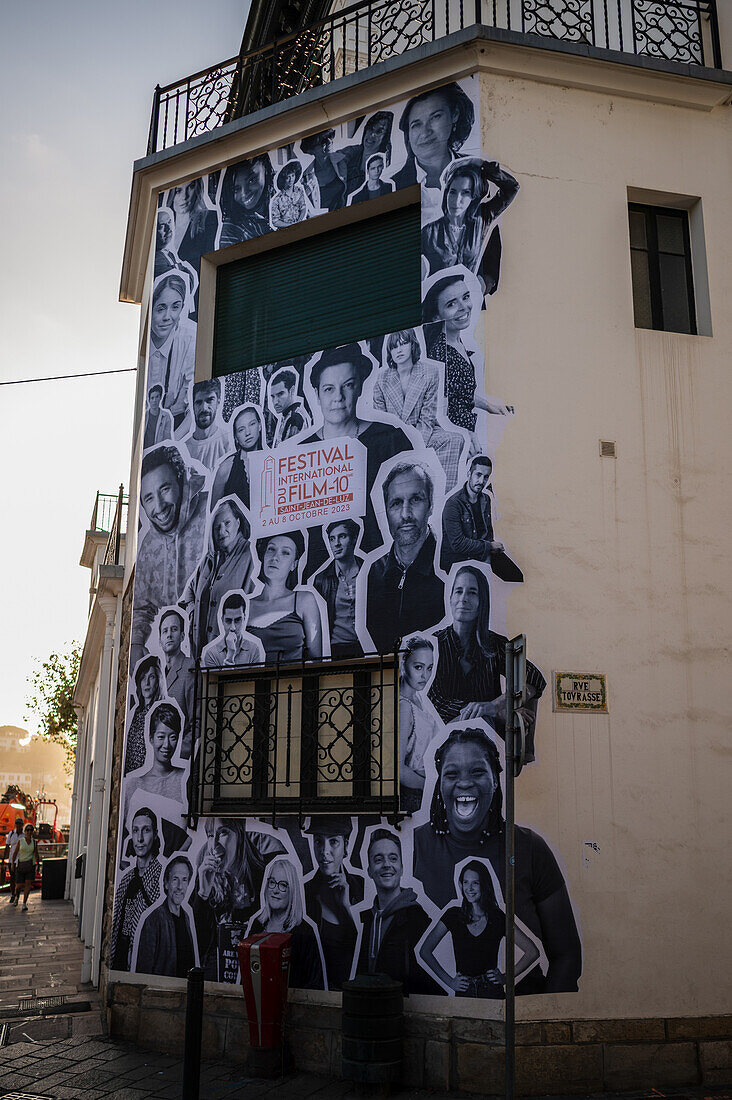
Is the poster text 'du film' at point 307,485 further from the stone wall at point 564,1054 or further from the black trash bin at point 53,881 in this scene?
the black trash bin at point 53,881

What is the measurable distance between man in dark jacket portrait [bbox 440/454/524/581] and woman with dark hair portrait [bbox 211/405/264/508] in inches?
85.7

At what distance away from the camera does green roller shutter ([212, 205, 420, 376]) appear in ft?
32.3

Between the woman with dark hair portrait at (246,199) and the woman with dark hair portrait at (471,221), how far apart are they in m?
1.97

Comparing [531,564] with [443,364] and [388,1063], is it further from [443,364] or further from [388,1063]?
[388,1063]

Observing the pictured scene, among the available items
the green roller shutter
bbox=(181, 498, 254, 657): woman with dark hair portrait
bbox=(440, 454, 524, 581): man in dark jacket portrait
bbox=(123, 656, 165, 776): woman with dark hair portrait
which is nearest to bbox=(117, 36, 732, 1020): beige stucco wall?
bbox=(440, 454, 524, 581): man in dark jacket portrait

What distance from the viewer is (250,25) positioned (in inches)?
640

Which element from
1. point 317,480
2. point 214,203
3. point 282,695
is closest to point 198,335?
point 214,203

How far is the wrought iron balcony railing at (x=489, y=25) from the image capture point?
10336 millimetres

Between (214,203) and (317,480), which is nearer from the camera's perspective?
(317,480)

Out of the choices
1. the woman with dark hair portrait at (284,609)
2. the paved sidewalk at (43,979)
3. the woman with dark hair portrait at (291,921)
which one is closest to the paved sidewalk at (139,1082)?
the paved sidewalk at (43,979)

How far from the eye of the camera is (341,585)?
30.0ft

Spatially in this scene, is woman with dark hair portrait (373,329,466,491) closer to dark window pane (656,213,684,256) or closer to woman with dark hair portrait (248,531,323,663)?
woman with dark hair portrait (248,531,323,663)

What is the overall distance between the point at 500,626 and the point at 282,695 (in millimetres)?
2230

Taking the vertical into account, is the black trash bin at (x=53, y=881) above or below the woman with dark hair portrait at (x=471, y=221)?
below
